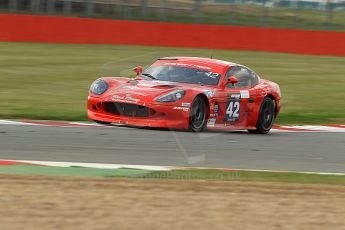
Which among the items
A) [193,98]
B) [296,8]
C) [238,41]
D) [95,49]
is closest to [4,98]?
[193,98]

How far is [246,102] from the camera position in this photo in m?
12.7

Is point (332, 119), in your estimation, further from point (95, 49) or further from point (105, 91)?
point (95, 49)

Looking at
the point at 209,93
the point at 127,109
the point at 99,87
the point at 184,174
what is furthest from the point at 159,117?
the point at 184,174

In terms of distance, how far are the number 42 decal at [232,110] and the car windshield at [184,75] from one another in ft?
1.24

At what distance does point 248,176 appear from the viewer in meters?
8.59

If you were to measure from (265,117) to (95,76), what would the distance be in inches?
349

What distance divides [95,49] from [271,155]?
18.5 m

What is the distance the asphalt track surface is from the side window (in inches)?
30.2

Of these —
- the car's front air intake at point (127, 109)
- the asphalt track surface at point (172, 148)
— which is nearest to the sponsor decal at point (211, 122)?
the asphalt track surface at point (172, 148)

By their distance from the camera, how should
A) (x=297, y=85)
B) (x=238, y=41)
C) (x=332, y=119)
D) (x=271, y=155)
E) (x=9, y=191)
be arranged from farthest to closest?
(x=238, y=41), (x=297, y=85), (x=332, y=119), (x=271, y=155), (x=9, y=191)

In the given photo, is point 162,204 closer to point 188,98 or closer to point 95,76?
point 188,98

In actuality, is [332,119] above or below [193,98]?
below

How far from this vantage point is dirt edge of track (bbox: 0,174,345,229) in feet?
19.2

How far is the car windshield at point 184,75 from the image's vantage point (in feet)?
40.6
